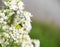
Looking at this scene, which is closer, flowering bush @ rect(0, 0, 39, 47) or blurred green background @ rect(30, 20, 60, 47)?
flowering bush @ rect(0, 0, 39, 47)

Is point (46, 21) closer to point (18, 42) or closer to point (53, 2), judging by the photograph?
point (53, 2)

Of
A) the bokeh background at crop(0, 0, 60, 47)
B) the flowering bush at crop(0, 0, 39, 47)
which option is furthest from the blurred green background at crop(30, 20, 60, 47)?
the flowering bush at crop(0, 0, 39, 47)

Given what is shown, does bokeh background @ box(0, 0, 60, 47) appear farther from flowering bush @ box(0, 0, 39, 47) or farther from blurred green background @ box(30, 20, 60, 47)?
flowering bush @ box(0, 0, 39, 47)

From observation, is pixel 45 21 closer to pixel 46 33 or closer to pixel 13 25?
pixel 46 33

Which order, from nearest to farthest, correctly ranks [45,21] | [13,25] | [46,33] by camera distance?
[13,25] < [46,33] < [45,21]

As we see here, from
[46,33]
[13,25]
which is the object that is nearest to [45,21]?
[46,33]

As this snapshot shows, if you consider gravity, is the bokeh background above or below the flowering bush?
above
